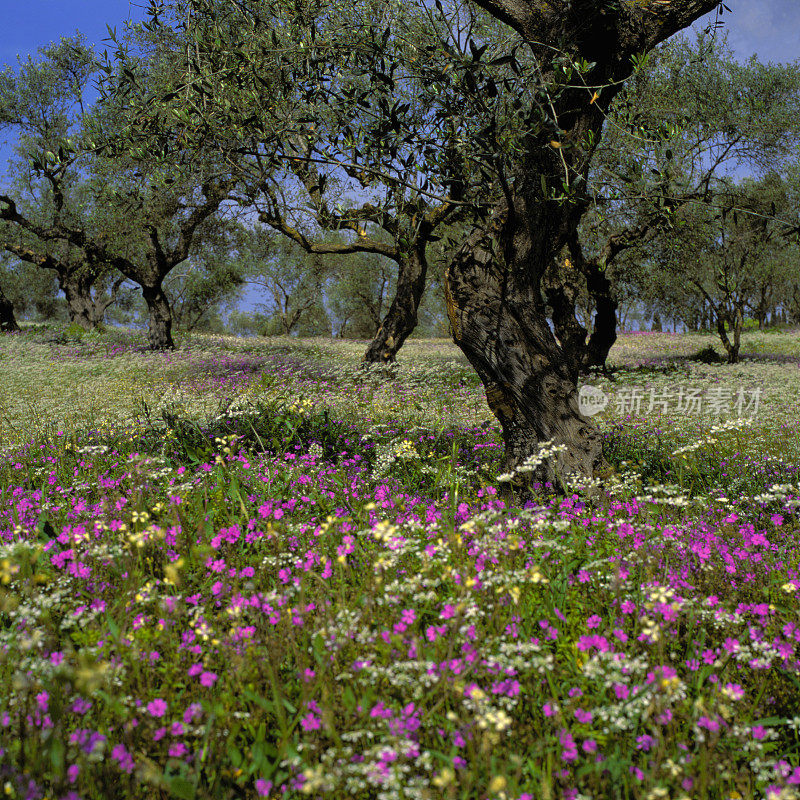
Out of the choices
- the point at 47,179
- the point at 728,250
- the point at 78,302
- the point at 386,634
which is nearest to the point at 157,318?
the point at 47,179

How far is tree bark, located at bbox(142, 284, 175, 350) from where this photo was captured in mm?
24578

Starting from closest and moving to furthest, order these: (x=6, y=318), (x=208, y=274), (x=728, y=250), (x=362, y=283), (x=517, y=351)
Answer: (x=517, y=351) < (x=728, y=250) < (x=6, y=318) < (x=208, y=274) < (x=362, y=283)

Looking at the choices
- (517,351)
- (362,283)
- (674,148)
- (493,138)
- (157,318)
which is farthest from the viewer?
(362,283)

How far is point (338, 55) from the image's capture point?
6340 millimetres

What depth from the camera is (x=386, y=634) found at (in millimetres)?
2723

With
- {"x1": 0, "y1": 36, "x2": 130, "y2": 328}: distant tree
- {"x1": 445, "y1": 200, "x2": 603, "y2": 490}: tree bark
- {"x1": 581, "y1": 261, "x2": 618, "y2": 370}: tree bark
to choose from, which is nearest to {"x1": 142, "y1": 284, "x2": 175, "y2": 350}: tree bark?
{"x1": 0, "y1": 36, "x2": 130, "y2": 328}: distant tree

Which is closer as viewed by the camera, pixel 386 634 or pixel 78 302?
pixel 386 634

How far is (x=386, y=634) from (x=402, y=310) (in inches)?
631

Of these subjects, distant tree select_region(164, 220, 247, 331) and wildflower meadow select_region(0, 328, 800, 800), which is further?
distant tree select_region(164, 220, 247, 331)

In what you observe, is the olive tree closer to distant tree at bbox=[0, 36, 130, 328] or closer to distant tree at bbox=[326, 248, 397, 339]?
distant tree at bbox=[0, 36, 130, 328]

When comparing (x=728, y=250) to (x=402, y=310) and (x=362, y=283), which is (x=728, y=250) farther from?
(x=362, y=283)

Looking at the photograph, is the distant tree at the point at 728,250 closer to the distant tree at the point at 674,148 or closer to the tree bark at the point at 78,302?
the distant tree at the point at 674,148

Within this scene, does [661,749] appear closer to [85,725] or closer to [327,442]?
[85,725]

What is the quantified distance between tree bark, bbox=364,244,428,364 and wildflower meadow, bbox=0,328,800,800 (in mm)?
12052
